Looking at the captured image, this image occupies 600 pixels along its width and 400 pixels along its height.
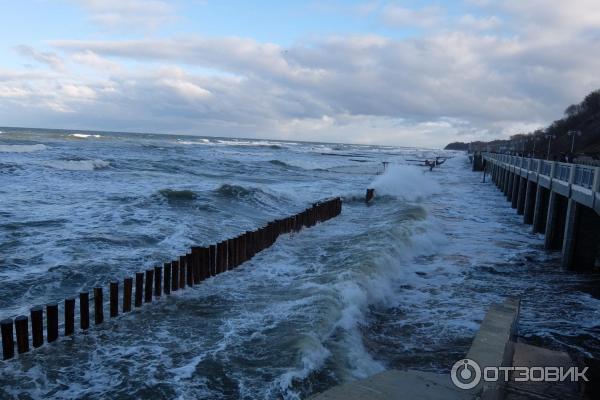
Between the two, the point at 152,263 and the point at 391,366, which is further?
the point at 152,263

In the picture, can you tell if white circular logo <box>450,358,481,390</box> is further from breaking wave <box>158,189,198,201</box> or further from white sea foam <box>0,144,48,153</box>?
white sea foam <box>0,144,48,153</box>

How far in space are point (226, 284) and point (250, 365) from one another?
464 centimetres

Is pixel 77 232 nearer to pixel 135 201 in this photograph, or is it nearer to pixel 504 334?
pixel 135 201

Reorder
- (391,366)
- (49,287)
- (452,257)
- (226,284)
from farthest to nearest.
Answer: (452,257) < (226,284) < (49,287) < (391,366)

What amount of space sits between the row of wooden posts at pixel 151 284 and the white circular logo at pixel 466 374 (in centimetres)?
619

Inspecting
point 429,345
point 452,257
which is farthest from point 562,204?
point 429,345

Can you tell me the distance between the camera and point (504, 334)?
611 cm

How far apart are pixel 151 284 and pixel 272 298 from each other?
8.54 ft

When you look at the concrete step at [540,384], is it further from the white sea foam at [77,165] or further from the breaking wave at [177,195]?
the white sea foam at [77,165]

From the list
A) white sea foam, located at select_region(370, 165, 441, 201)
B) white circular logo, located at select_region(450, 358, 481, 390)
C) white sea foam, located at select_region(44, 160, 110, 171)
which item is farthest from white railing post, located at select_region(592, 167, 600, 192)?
white sea foam, located at select_region(44, 160, 110, 171)

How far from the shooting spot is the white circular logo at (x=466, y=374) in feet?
17.3

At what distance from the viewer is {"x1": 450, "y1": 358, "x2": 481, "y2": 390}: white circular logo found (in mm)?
5266

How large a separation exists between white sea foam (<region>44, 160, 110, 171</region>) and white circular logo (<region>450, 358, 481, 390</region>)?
37529 mm

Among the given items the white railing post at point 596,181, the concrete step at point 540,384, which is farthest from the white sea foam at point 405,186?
the concrete step at point 540,384
